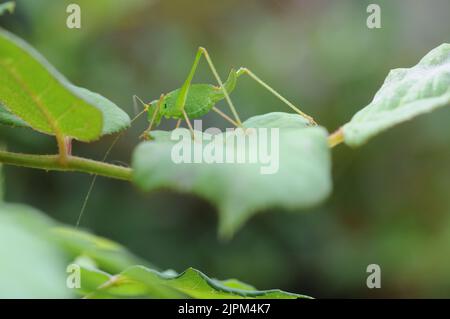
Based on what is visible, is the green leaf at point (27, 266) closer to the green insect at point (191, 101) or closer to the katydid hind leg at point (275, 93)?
the katydid hind leg at point (275, 93)

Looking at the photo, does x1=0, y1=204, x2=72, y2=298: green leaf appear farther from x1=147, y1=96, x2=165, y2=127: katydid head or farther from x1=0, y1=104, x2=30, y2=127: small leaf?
x1=147, y1=96, x2=165, y2=127: katydid head

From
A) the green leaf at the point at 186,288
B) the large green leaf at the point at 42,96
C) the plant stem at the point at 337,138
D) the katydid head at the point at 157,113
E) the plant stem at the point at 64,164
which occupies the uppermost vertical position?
the katydid head at the point at 157,113

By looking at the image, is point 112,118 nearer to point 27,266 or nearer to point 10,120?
point 10,120

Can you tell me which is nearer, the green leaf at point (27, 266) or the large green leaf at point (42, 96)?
the green leaf at point (27, 266)

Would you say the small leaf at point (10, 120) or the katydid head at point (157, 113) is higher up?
the katydid head at point (157, 113)

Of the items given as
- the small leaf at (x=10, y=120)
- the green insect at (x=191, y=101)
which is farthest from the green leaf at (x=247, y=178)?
the green insect at (x=191, y=101)
